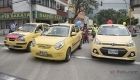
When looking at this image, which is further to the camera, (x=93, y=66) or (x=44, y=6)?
→ (x=44, y=6)

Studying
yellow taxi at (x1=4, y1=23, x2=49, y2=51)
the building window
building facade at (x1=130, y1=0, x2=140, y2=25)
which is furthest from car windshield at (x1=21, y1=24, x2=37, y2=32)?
building facade at (x1=130, y1=0, x2=140, y2=25)

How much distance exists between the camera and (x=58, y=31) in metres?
10.7

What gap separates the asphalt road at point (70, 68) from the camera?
7.74 meters

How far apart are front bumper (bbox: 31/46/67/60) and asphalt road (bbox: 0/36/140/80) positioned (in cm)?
28

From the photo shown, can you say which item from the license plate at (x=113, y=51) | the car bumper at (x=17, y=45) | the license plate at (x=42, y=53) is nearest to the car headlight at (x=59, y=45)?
the license plate at (x=42, y=53)

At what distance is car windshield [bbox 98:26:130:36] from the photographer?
10.9 meters

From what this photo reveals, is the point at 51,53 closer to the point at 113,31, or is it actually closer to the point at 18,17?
the point at 113,31

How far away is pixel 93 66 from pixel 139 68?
5.94 feet

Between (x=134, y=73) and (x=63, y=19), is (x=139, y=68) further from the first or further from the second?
(x=63, y=19)

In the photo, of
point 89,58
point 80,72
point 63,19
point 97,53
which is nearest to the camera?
point 80,72

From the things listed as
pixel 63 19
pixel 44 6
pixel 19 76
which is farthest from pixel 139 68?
pixel 63 19

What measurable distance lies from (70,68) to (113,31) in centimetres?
341

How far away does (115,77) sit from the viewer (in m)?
7.82

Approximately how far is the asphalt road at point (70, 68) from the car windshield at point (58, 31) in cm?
121
